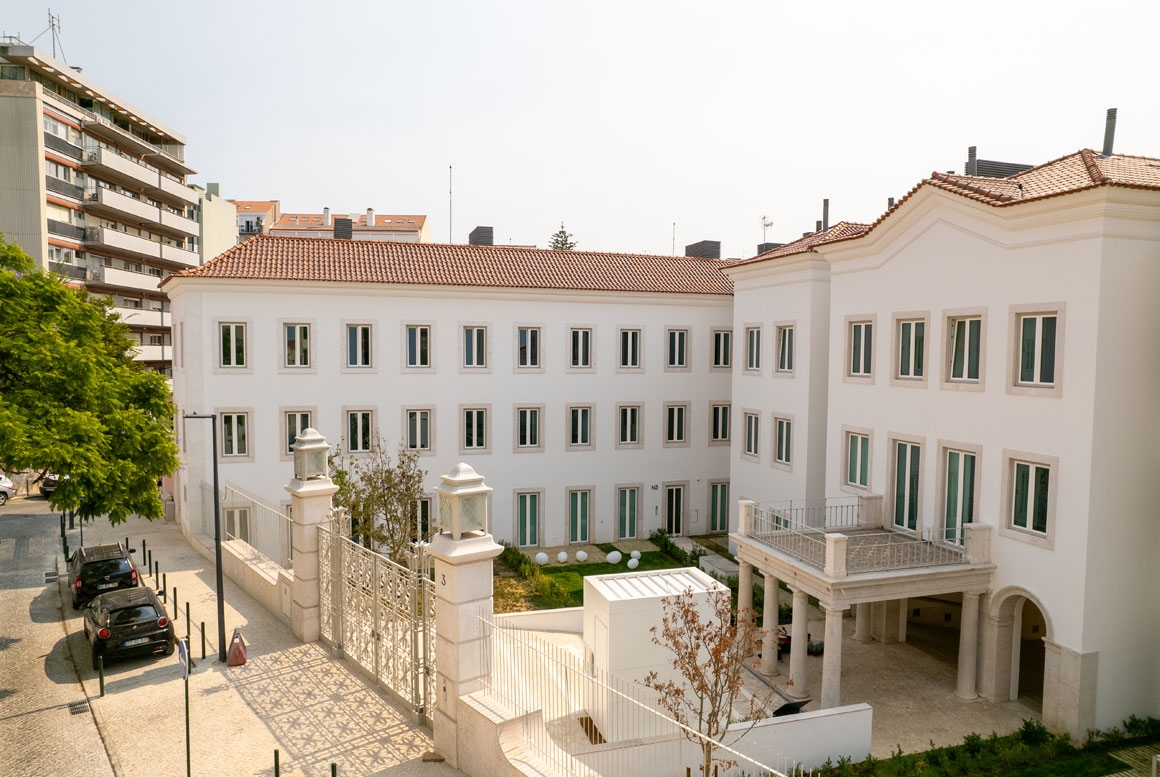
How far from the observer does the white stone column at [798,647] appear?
18.1m

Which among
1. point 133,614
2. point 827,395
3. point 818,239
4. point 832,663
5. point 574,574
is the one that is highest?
point 818,239

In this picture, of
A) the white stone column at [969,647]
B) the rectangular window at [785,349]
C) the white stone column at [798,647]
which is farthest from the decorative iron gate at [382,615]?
the rectangular window at [785,349]

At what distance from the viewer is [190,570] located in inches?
896

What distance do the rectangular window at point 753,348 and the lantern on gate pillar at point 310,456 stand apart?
17.6 metres

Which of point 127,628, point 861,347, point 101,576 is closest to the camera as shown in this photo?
point 127,628

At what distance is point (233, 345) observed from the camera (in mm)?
27000

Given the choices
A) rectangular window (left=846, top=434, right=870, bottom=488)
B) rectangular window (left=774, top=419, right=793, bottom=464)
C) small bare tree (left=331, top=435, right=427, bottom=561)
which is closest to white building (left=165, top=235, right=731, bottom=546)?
small bare tree (left=331, top=435, right=427, bottom=561)

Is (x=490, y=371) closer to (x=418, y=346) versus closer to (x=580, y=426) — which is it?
(x=418, y=346)

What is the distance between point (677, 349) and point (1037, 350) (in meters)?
16.9

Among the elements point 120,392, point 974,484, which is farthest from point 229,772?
point 974,484

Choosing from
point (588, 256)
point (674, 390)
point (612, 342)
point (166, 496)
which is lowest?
point (166, 496)

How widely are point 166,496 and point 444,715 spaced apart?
28.5 metres

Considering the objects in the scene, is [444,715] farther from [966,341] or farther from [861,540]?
[966,341]

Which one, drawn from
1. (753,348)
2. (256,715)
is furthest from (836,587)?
(753,348)
